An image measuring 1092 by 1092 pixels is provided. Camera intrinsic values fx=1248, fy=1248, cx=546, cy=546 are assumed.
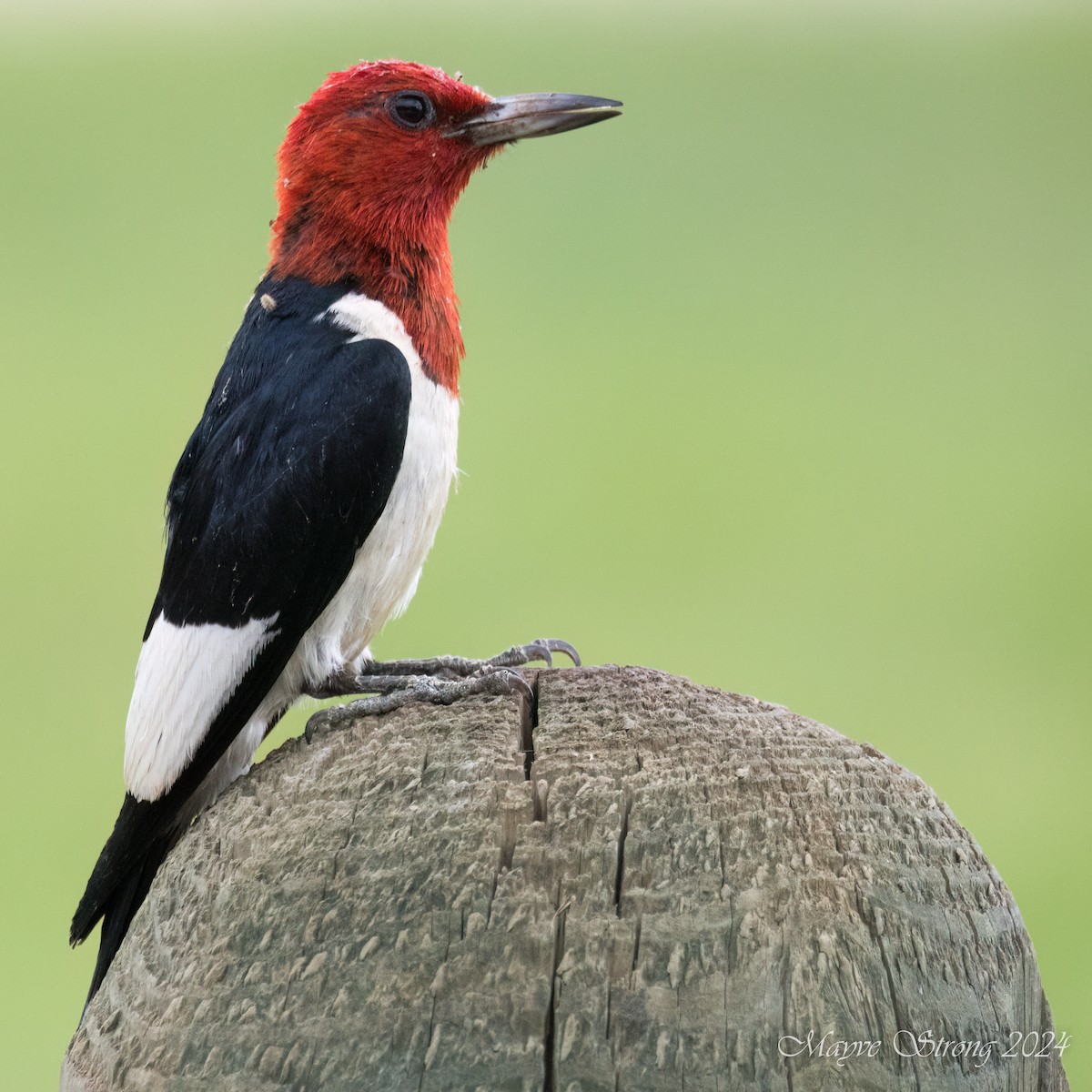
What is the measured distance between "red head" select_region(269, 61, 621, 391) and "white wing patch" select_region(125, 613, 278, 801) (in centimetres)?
75

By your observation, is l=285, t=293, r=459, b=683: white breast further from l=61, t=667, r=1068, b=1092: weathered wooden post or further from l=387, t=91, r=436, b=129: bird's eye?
l=61, t=667, r=1068, b=1092: weathered wooden post

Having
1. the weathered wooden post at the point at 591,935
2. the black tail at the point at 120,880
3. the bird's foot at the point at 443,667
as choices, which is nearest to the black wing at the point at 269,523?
the black tail at the point at 120,880

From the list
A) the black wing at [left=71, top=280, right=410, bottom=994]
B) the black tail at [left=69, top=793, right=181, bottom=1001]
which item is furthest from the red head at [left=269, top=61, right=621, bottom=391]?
the black tail at [left=69, top=793, right=181, bottom=1001]

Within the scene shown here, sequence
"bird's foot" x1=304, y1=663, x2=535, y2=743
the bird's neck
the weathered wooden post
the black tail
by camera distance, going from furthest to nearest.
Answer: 1. the bird's neck
2. the black tail
3. "bird's foot" x1=304, y1=663, x2=535, y2=743
4. the weathered wooden post

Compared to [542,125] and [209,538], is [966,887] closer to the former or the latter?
[209,538]

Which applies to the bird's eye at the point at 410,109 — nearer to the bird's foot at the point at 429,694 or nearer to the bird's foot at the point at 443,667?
the bird's foot at the point at 443,667

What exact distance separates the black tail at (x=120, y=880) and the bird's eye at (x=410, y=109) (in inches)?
64.5

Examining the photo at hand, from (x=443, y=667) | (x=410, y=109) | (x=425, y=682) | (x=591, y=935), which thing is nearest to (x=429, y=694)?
(x=425, y=682)

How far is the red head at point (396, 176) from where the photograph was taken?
9.16ft

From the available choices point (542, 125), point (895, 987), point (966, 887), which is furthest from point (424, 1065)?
point (542, 125)

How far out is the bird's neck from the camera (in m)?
2.76

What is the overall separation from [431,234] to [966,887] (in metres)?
1.90

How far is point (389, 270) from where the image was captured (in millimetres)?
2791

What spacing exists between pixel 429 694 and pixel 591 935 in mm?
639
